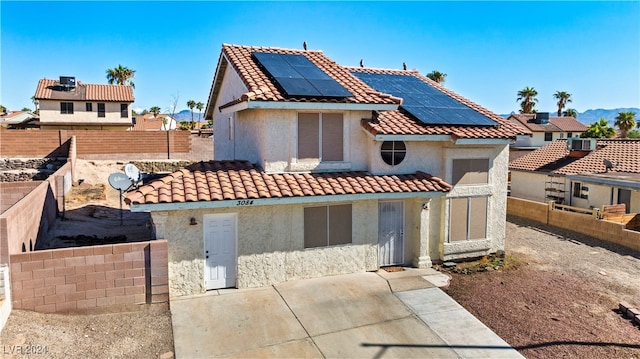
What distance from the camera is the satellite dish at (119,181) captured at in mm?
14366

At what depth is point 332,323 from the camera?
33.7 ft

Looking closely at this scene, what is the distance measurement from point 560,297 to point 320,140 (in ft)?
27.3

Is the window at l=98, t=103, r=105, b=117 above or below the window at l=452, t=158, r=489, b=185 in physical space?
above

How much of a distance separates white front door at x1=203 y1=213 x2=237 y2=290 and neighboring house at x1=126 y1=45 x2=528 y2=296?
0.03 m

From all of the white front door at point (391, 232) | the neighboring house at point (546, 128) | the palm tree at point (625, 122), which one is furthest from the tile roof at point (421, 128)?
the palm tree at point (625, 122)

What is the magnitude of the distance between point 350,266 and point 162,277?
5598mm

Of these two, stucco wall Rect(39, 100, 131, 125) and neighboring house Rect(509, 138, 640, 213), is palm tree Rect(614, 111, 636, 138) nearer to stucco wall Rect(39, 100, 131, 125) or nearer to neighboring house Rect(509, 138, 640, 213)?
neighboring house Rect(509, 138, 640, 213)

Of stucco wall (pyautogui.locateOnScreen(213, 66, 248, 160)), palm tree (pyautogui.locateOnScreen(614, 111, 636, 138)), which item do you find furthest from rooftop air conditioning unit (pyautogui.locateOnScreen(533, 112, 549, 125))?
stucco wall (pyautogui.locateOnScreen(213, 66, 248, 160))

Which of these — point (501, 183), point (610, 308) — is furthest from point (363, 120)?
point (610, 308)

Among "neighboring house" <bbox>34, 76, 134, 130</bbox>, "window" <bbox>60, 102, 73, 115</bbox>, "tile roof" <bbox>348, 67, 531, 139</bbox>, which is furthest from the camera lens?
"window" <bbox>60, 102, 73, 115</bbox>

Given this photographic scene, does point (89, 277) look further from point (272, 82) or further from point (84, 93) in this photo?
point (84, 93)

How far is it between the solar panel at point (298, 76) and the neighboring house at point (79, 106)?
3351cm

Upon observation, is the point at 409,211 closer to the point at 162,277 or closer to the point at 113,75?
the point at 162,277

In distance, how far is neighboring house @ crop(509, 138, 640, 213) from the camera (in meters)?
20.9
